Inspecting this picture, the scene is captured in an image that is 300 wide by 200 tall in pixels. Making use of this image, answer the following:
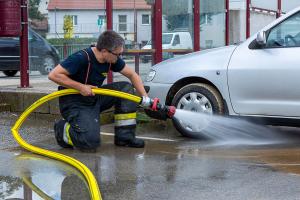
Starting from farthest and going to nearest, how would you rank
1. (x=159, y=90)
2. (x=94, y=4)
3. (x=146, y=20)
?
(x=146, y=20) < (x=94, y=4) < (x=159, y=90)

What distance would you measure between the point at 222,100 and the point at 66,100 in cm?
192

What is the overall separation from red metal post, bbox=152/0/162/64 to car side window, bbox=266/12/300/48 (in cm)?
294

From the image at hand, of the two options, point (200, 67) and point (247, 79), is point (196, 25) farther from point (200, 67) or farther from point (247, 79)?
point (247, 79)

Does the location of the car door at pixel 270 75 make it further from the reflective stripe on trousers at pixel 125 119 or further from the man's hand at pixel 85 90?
the man's hand at pixel 85 90

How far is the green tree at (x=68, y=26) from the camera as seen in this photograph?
9.82 meters

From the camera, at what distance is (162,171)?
5.61 metres

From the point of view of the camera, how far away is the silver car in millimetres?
6754

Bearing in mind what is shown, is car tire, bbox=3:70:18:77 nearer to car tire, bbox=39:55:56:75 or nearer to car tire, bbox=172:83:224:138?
car tire, bbox=39:55:56:75

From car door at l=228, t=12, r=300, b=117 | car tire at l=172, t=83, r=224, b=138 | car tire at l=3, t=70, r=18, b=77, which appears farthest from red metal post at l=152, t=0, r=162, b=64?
car tire at l=3, t=70, r=18, b=77

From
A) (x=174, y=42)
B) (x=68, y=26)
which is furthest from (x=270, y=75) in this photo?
(x=68, y=26)

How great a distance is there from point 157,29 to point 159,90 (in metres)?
2.28

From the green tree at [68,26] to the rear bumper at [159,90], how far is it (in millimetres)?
2794

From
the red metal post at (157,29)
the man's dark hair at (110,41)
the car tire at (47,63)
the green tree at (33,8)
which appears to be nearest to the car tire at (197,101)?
the man's dark hair at (110,41)

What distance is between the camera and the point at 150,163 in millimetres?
5961
